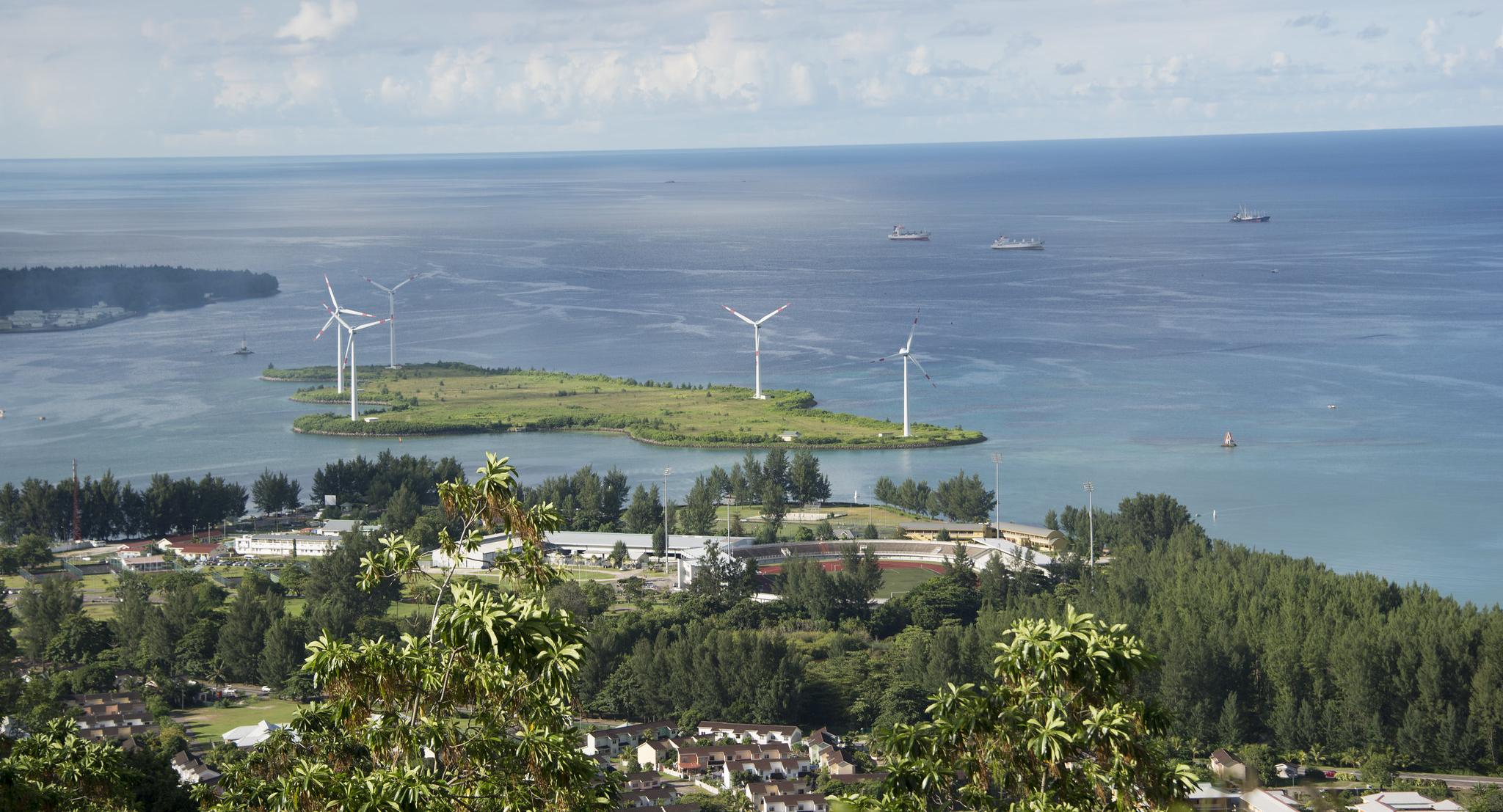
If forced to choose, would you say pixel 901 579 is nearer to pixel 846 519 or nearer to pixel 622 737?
pixel 846 519

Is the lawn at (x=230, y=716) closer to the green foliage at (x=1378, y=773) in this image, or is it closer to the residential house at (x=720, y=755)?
the residential house at (x=720, y=755)

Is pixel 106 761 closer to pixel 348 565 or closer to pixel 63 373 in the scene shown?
pixel 348 565

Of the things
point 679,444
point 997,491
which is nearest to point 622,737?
point 997,491

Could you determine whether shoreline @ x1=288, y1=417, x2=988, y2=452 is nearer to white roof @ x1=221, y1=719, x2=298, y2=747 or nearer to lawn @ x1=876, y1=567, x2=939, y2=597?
lawn @ x1=876, y1=567, x2=939, y2=597

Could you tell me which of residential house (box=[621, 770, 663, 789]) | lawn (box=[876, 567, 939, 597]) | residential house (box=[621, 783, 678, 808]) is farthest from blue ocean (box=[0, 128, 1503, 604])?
residential house (box=[621, 783, 678, 808])

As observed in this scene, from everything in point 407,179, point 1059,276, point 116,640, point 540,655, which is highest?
point 407,179

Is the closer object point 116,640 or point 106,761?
point 106,761

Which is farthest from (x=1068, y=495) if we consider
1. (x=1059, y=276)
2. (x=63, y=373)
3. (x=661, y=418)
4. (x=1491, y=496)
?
(x=1059, y=276)
